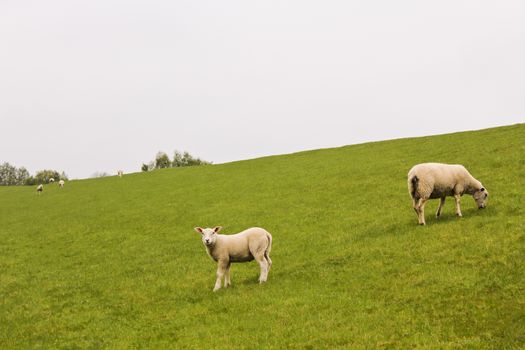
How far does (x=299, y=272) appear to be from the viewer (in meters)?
17.1

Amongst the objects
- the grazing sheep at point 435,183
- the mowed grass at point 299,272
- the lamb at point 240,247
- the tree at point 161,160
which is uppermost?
the tree at point 161,160

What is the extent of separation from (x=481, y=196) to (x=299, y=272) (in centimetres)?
880

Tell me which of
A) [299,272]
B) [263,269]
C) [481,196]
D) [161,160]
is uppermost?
[161,160]

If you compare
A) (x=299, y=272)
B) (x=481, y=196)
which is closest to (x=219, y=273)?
(x=299, y=272)

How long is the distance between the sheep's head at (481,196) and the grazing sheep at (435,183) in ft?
0.42

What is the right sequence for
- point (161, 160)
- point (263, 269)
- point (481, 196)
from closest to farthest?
point (263, 269) < point (481, 196) < point (161, 160)

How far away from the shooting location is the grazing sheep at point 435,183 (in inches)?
750

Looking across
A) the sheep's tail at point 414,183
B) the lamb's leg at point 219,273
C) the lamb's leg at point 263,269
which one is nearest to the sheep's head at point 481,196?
the sheep's tail at point 414,183

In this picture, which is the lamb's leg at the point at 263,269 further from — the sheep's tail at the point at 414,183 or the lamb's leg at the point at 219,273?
the sheep's tail at the point at 414,183

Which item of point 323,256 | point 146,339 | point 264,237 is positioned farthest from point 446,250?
point 146,339

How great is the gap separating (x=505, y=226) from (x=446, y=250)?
318 centimetres

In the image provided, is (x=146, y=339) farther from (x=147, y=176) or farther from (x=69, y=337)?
(x=147, y=176)

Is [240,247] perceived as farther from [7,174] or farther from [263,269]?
[7,174]

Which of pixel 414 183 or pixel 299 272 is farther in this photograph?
pixel 414 183
